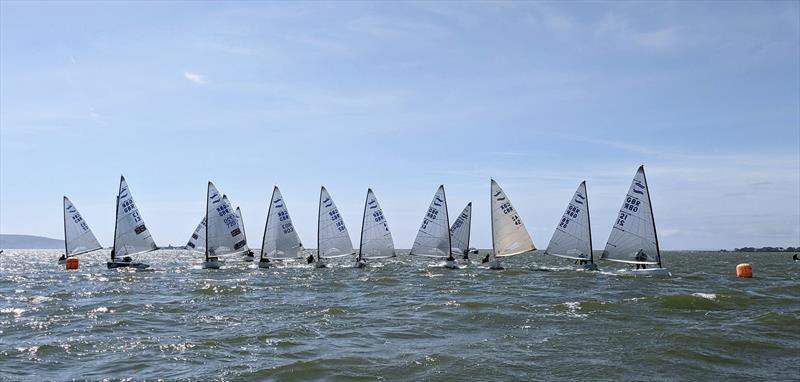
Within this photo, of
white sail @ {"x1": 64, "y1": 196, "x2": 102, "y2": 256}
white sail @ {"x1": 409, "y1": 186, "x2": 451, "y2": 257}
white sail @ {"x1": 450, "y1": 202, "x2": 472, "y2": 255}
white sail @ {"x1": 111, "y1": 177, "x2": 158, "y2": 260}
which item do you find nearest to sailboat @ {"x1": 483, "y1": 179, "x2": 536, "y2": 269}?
white sail @ {"x1": 409, "y1": 186, "x2": 451, "y2": 257}

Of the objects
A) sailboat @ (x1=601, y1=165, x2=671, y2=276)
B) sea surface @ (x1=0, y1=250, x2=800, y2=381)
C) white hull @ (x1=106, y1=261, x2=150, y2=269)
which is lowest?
sea surface @ (x1=0, y1=250, x2=800, y2=381)

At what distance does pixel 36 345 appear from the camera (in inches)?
594

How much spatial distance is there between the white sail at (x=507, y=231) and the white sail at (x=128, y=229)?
1121 inches

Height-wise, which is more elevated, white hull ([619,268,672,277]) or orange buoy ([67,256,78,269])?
→ orange buoy ([67,256,78,269])

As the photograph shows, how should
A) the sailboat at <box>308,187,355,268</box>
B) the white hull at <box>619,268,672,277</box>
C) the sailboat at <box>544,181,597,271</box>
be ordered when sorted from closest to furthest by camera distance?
the white hull at <box>619,268,672,277</box> < the sailboat at <box>544,181,597,271</box> < the sailboat at <box>308,187,355,268</box>

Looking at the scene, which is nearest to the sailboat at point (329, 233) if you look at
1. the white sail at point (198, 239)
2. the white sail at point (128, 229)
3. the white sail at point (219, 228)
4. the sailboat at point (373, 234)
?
the sailboat at point (373, 234)

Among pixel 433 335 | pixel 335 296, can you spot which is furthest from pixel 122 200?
pixel 433 335

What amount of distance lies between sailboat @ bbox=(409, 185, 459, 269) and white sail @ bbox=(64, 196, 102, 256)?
30.5 m

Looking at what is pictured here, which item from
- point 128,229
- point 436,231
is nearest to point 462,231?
point 436,231

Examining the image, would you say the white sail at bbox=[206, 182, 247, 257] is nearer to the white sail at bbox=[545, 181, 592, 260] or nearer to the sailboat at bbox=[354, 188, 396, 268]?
the sailboat at bbox=[354, 188, 396, 268]

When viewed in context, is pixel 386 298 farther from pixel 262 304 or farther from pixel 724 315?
pixel 724 315

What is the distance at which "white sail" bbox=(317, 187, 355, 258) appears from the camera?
52094 mm

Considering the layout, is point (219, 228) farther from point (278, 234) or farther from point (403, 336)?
point (403, 336)

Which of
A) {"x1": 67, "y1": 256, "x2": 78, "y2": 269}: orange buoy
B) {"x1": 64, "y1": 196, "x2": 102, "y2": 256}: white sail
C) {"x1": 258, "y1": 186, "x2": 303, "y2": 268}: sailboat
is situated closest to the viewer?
{"x1": 258, "y1": 186, "x2": 303, "y2": 268}: sailboat
